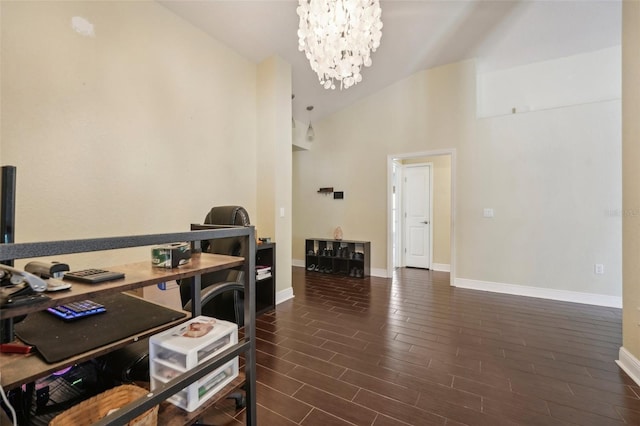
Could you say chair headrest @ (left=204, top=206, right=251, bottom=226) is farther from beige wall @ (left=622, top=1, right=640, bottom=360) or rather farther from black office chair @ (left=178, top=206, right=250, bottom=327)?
beige wall @ (left=622, top=1, right=640, bottom=360)

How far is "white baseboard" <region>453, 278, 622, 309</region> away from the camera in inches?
127

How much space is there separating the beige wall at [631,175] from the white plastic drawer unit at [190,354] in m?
2.75

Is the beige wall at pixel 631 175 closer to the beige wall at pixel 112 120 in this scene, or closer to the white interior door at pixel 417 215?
the white interior door at pixel 417 215

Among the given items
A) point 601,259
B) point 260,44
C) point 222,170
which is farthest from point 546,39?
point 222,170

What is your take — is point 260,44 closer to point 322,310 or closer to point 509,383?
point 322,310

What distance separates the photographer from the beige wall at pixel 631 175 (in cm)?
185

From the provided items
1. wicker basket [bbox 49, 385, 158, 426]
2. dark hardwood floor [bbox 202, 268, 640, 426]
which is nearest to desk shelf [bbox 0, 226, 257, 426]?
wicker basket [bbox 49, 385, 158, 426]

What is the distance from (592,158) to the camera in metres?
3.27

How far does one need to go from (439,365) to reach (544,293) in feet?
8.62

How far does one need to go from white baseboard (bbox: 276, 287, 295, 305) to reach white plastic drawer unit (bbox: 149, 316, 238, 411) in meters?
2.27

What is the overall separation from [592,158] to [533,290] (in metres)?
1.84

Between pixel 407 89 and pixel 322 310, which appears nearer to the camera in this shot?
pixel 322 310

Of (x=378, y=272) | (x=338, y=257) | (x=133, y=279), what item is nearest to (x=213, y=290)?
(x=133, y=279)

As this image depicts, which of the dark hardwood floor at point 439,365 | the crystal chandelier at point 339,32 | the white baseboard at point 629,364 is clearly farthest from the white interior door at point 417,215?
the crystal chandelier at point 339,32
